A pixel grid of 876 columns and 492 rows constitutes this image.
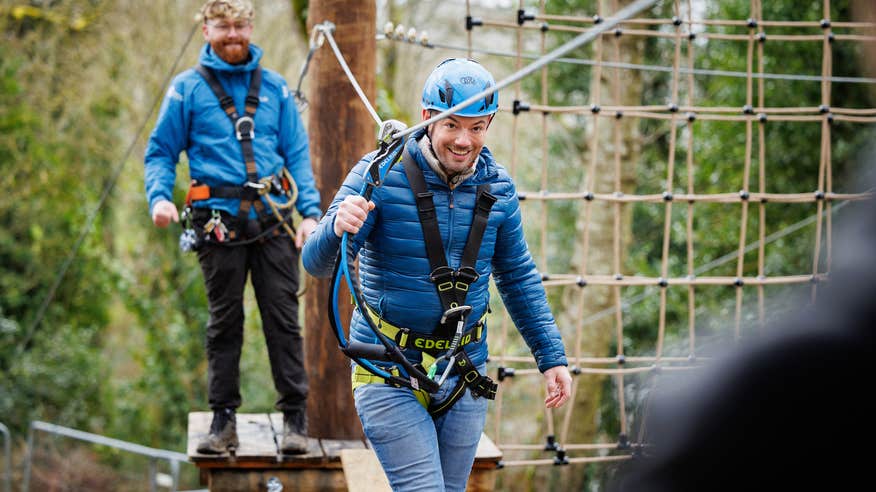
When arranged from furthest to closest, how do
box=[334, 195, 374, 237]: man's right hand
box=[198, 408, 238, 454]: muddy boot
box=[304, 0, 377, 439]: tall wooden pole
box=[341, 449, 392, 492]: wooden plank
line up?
1. box=[304, 0, 377, 439]: tall wooden pole
2. box=[198, 408, 238, 454]: muddy boot
3. box=[341, 449, 392, 492]: wooden plank
4. box=[334, 195, 374, 237]: man's right hand

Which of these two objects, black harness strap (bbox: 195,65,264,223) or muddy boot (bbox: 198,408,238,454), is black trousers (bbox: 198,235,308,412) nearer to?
muddy boot (bbox: 198,408,238,454)

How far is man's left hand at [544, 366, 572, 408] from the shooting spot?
9.01ft

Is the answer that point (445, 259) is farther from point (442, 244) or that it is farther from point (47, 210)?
point (47, 210)

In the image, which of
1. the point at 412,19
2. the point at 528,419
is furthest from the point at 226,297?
the point at 412,19

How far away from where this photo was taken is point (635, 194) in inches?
404

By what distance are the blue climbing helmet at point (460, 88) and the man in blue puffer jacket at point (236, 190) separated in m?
1.20

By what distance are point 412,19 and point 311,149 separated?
8.00m

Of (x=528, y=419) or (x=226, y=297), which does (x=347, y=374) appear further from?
(x=528, y=419)

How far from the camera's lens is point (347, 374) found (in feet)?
13.7

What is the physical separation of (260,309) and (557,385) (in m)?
1.45

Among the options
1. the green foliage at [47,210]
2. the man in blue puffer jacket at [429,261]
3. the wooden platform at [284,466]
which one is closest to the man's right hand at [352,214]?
the man in blue puffer jacket at [429,261]

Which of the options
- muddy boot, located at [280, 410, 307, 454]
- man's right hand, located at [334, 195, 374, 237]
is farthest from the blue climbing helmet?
muddy boot, located at [280, 410, 307, 454]

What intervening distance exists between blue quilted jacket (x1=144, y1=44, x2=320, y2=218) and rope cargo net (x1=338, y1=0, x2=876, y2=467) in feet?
1.10

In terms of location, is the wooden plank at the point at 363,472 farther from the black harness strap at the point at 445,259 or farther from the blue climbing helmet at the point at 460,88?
the blue climbing helmet at the point at 460,88
